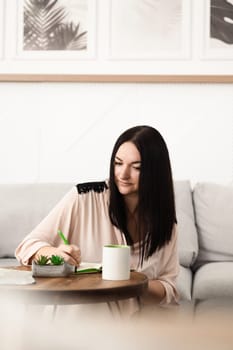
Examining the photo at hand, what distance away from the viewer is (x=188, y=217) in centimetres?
274

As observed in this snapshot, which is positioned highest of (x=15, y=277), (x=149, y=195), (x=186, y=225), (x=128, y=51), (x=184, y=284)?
(x=128, y=51)

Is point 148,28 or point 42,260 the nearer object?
point 42,260

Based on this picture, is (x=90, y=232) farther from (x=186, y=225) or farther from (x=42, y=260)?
(x=186, y=225)

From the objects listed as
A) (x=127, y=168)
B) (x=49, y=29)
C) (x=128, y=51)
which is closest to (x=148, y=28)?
(x=128, y=51)

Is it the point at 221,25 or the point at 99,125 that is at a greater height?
the point at 221,25

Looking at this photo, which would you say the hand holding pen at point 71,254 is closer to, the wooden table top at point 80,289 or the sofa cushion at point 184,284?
the wooden table top at point 80,289

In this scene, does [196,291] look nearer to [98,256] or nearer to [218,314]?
[98,256]

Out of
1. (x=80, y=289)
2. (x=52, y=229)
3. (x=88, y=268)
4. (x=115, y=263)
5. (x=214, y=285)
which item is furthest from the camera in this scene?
(x=214, y=285)

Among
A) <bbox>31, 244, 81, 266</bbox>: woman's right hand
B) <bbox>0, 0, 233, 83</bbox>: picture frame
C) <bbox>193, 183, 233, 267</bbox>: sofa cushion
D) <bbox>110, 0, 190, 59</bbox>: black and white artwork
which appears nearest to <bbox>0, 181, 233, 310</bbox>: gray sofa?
<bbox>193, 183, 233, 267</bbox>: sofa cushion

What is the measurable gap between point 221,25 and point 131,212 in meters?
1.80

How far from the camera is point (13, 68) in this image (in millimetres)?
3113

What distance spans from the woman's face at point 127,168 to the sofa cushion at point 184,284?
0.75 m

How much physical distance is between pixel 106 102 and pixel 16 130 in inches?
19.5

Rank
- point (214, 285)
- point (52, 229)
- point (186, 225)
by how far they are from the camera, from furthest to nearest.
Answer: point (186, 225)
point (214, 285)
point (52, 229)
